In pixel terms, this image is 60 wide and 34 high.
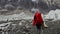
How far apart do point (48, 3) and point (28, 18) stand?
0.74 m

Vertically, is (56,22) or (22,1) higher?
(22,1)

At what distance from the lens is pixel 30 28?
3459 mm

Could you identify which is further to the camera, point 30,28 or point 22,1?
point 22,1

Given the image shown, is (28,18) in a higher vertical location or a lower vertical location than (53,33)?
higher

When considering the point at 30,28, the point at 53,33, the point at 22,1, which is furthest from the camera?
the point at 22,1

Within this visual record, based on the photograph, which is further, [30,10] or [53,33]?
[30,10]

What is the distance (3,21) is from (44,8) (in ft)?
3.85

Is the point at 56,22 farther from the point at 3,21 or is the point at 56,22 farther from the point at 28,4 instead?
the point at 3,21

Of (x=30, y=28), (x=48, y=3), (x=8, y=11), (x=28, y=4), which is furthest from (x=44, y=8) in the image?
(x=8, y=11)

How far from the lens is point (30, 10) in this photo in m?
3.82

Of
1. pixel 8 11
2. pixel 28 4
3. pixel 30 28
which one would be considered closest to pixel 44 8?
pixel 28 4

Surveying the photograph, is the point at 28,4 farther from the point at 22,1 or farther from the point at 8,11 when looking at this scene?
the point at 8,11

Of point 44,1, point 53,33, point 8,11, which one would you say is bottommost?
point 53,33

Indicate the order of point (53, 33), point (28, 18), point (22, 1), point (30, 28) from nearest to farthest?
point (53, 33) → point (30, 28) → point (28, 18) → point (22, 1)
